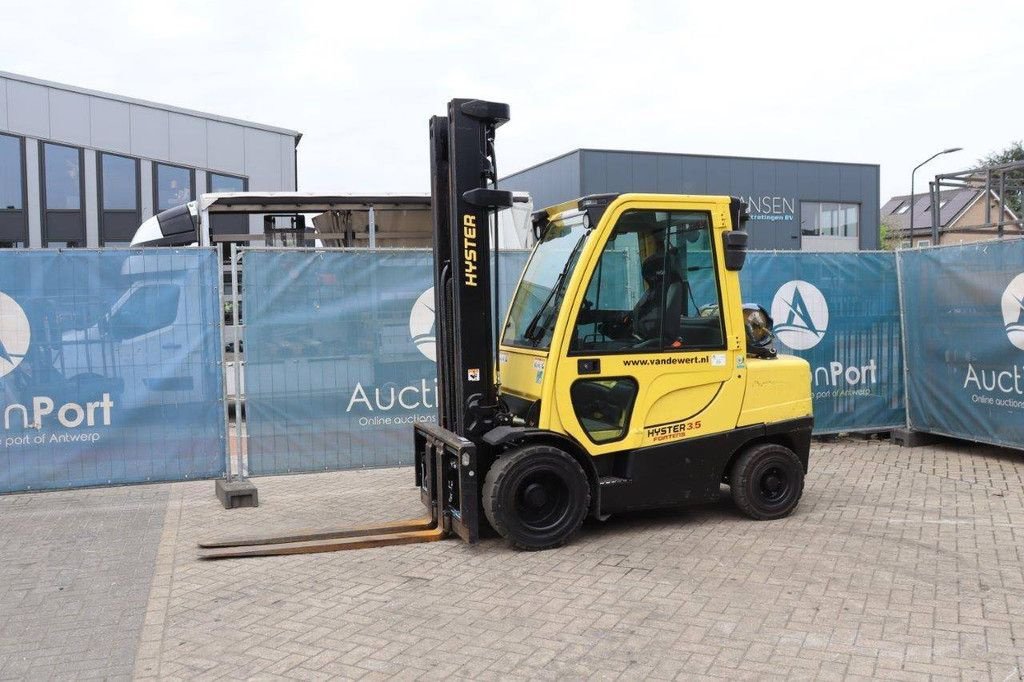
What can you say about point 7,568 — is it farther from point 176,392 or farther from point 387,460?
point 387,460

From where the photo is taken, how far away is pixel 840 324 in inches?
421

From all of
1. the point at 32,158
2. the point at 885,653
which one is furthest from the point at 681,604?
the point at 32,158

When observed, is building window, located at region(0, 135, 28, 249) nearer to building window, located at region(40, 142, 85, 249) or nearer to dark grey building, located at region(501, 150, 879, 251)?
building window, located at region(40, 142, 85, 249)

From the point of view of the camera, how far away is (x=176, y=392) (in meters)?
8.17

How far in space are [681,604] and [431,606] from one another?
1420 mm

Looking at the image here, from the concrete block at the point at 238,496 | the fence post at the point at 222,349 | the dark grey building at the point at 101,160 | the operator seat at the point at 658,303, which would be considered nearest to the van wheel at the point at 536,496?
the operator seat at the point at 658,303

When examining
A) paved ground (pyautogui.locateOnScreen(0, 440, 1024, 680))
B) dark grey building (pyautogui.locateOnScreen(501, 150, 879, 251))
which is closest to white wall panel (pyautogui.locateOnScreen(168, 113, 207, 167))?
dark grey building (pyautogui.locateOnScreen(501, 150, 879, 251))

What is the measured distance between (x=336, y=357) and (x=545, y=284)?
2.89 metres

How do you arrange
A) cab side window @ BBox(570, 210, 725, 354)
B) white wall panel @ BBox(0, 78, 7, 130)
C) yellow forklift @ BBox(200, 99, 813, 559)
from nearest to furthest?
1. yellow forklift @ BBox(200, 99, 813, 559)
2. cab side window @ BBox(570, 210, 725, 354)
3. white wall panel @ BBox(0, 78, 7, 130)

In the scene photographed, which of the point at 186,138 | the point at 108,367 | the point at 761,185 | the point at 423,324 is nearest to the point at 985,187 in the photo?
the point at 423,324

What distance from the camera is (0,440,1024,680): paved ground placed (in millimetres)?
4344

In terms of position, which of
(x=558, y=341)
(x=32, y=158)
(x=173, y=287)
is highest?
(x=32, y=158)

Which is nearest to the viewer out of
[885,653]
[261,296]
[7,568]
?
[885,653]

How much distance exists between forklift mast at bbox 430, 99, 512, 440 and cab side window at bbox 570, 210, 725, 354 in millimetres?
680
